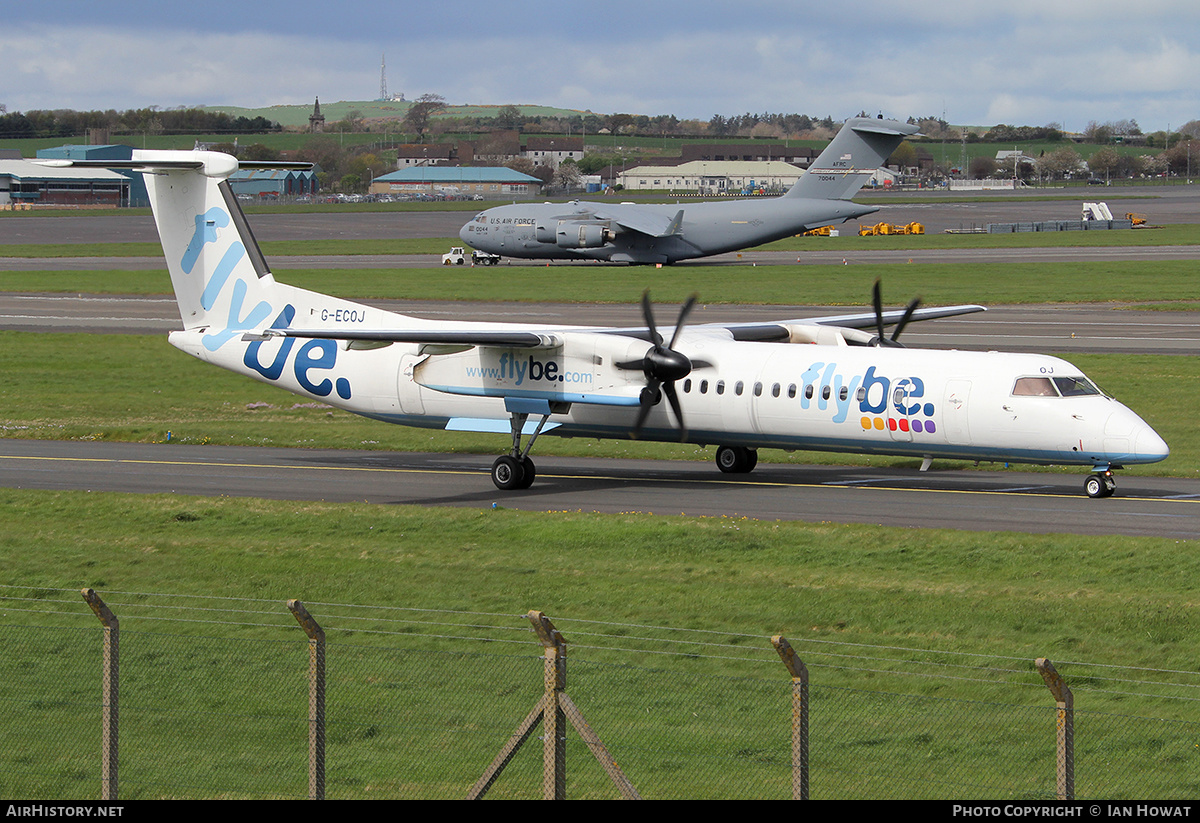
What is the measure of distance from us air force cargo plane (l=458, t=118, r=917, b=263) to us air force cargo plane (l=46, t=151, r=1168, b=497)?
1980 inches

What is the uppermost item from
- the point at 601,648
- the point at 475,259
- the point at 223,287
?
the point at 223,287

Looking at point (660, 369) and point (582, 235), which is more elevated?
point (582, 235)

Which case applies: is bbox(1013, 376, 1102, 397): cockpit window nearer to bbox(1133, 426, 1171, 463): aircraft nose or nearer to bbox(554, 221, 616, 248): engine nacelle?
bbox(1133, 426, 1171, 463): aircraft nose

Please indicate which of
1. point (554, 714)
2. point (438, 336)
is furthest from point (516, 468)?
point (554, 714)

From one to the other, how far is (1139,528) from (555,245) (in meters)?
72.1

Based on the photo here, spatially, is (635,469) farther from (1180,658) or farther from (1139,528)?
(1180,658)

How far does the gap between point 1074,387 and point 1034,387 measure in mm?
794

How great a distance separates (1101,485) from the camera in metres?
27.4

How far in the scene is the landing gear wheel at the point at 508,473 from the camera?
1219 inches

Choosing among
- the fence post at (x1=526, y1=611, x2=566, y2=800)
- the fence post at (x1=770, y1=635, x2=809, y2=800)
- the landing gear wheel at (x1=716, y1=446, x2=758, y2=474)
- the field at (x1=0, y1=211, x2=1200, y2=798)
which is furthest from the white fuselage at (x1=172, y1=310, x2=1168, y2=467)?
the fence post at (x1=526, y1=611, x2=566, y2=800)

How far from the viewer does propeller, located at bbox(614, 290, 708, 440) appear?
28.7 metres

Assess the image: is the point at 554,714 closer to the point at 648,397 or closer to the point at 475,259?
the point at 648,397
